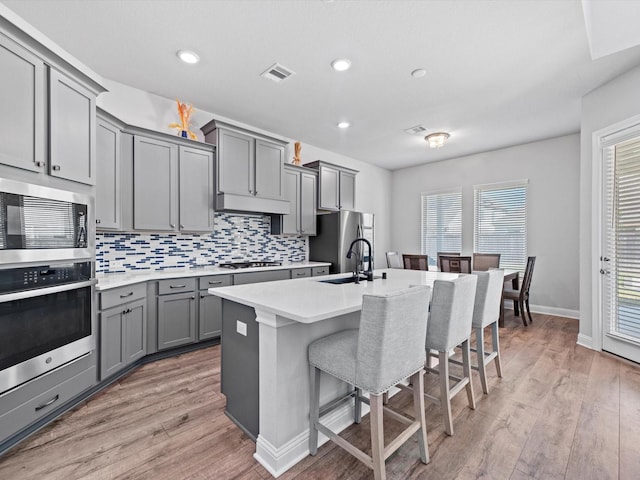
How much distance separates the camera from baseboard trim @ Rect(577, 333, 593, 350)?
11.3 ft

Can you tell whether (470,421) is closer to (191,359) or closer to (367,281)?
(367,281)

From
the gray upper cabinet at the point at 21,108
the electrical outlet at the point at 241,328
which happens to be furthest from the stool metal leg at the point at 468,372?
the gray upper cabinet at the point at 21,108

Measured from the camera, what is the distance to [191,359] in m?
3.16

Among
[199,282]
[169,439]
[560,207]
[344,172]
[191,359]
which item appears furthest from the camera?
[344,172]

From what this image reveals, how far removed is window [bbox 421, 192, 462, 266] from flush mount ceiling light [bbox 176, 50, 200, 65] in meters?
5.10

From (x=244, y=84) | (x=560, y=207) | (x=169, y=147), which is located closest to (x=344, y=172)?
(x=244, y=84)

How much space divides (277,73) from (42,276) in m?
2.55

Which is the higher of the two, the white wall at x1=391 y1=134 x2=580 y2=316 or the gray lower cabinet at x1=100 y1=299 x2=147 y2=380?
the white wall at x1=391 y1=134 x2=580 y2=316

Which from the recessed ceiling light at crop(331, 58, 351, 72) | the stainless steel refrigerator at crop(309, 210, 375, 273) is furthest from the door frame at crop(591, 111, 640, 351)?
the recessed ceiling light at crop(331, 58, 351, 72)

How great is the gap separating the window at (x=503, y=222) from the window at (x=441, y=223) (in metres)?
0.35

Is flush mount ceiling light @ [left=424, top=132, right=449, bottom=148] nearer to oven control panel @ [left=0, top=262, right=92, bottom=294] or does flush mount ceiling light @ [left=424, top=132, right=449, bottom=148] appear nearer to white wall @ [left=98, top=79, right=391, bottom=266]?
white wall @ [left=98, top=79, right=391, bottom=266]

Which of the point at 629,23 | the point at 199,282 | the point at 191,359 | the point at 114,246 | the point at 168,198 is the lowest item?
the point at 191,359

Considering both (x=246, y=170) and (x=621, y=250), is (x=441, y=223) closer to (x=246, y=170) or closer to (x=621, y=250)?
(x=621, y=250)

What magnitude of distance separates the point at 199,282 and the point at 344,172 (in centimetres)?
324
